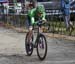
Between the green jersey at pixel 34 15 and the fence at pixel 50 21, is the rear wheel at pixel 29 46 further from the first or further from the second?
the fence at pixel 50 21

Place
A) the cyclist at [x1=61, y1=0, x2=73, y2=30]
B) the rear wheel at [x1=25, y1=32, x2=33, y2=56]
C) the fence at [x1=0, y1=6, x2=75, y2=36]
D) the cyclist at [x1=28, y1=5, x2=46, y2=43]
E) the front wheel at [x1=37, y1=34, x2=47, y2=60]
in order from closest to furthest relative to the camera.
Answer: the front wheel at [x1=37, y1=34, x2=47, y2=60] < the cyclist at [x1=28, y1=5, x2=46, y2=43] < the rear wheel at [x1=25, y1=32, x2=33, y2=56] < the fence at [x1=0, y1=6, x2=75, y2=36] < the cyclist at [x1=61, y1=0, x2=73, y2=30]

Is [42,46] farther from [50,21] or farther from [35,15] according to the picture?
[50,21]

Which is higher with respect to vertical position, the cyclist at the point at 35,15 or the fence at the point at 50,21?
the cyclist at the point at 35,15

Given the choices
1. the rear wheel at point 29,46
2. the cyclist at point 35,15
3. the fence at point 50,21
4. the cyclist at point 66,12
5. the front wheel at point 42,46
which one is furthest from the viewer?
the cyclist at point 66,12

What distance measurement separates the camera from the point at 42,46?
11.0 m

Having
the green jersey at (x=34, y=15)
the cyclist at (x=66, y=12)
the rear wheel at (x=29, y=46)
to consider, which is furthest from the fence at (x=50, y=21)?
the green jersey at (x=34, y=15)

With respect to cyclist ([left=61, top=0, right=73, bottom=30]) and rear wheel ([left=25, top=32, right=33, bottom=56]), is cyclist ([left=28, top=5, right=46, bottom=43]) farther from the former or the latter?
cyclist ([left=61, top=0, right=73, bottom=30])

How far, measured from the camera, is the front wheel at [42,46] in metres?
11.0

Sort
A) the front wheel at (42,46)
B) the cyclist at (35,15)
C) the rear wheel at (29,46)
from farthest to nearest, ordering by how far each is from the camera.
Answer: the rear wheel at (29,46) < the cyclist at (35,15) < the front wheel at (42,46)

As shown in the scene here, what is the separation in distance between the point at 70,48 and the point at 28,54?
2164 millimetres

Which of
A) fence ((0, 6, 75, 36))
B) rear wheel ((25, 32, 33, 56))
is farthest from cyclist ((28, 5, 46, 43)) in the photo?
fence ((0, 6, 75, 36))

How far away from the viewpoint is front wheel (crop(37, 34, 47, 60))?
11.0m

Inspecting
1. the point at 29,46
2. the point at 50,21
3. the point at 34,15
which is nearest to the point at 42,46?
the point at 34,15

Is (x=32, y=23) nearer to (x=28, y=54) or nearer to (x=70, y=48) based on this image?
(x=28, y=54)
